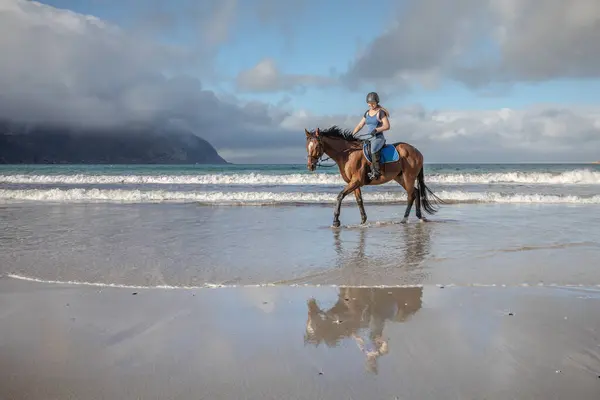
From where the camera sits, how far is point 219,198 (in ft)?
60.7

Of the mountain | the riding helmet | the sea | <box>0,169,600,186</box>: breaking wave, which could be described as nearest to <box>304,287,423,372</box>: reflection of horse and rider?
the sea

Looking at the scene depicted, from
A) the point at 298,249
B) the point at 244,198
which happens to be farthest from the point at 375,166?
the point at 244,198

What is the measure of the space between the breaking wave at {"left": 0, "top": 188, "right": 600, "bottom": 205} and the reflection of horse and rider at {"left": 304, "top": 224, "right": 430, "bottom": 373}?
38.5 feet

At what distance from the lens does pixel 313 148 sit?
409 inches

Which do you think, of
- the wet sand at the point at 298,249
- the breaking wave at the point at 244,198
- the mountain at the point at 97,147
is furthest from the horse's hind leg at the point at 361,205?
the mountain at the point at 97,147

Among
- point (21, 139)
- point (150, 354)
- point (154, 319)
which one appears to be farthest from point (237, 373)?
point (21, 139)

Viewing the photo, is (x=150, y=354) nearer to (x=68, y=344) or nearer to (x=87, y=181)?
(x=68, y=344)

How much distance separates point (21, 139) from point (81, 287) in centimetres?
14305

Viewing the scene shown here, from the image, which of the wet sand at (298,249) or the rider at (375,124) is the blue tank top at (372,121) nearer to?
the rider at (375,124)

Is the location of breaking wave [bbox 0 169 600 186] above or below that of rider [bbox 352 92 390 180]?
below

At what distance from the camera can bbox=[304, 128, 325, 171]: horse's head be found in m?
10.4

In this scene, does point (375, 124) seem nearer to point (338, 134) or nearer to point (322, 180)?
point (338, 134)

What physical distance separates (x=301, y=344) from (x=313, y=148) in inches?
296

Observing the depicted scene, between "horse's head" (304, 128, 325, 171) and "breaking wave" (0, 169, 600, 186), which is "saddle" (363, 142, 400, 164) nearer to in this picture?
"horse's head" (304, 128, 325, 171)
